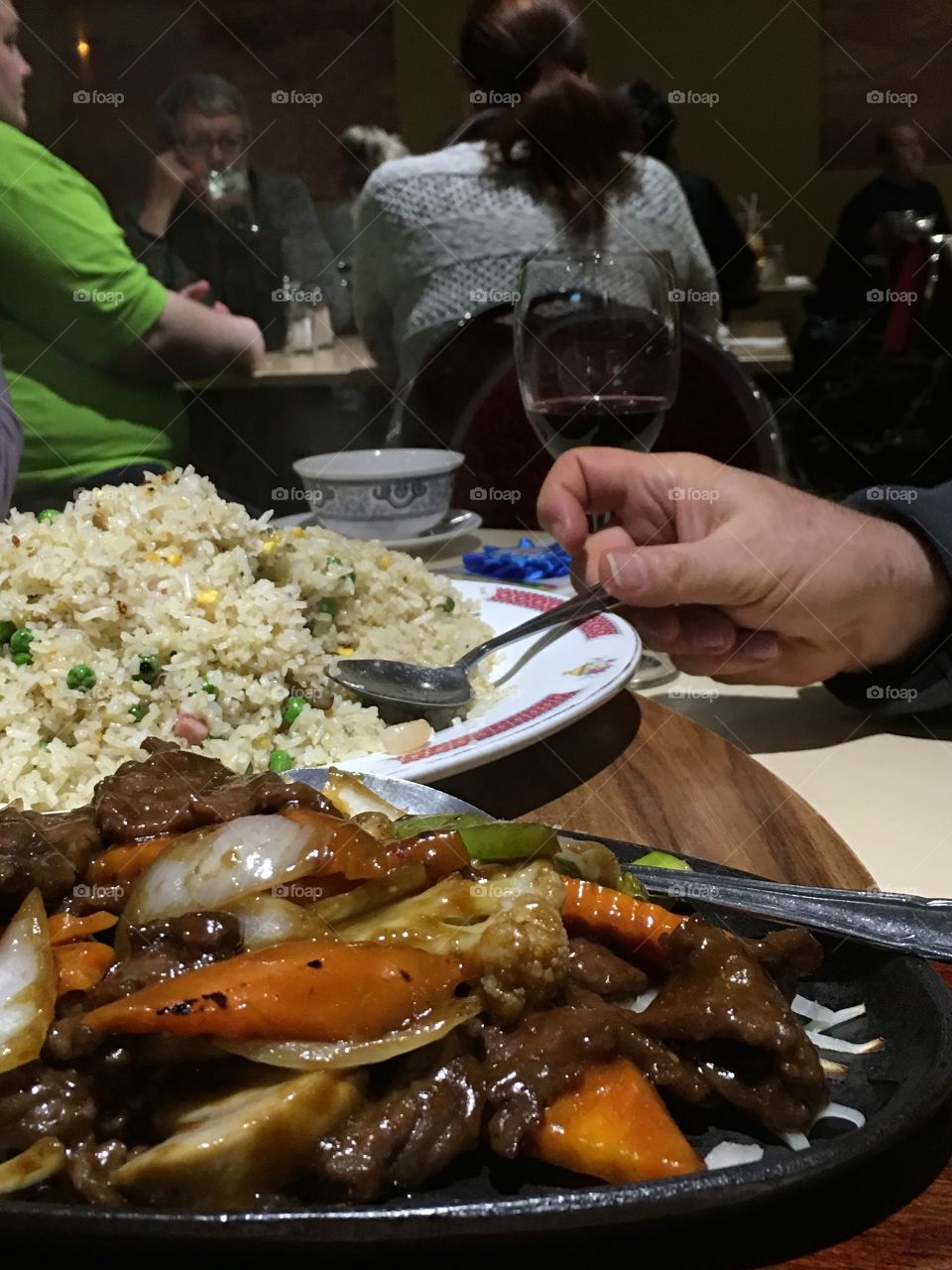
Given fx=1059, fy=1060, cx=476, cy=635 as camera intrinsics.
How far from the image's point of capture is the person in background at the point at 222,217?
18.9 feet

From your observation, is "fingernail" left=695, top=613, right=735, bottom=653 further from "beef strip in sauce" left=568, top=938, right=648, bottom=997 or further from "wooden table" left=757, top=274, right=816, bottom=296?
"wooden table" left=757, top=274, right=816, bottom=296

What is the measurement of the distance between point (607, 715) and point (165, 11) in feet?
24.1

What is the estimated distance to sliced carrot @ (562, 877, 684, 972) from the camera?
0.74 metres

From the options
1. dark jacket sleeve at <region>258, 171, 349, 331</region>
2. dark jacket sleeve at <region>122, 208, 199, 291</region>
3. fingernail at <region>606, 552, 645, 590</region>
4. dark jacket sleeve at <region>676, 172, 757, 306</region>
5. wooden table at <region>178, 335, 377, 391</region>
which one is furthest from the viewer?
dark jacket sleeve at <region>258, 171, 349, 331</region>

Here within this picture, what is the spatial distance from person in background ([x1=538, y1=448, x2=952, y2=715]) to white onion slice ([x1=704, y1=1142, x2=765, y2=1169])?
3.02 feet

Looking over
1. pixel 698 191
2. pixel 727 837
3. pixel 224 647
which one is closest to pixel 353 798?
pixel 727 837

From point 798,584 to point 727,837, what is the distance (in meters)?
0.58

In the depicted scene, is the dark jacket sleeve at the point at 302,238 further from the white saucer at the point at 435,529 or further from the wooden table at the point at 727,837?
the wooden table at the point at 727,837

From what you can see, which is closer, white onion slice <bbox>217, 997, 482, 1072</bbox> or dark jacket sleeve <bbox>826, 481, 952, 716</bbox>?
white onion slice <bbox>217, 997, 482, 1072</bbox>

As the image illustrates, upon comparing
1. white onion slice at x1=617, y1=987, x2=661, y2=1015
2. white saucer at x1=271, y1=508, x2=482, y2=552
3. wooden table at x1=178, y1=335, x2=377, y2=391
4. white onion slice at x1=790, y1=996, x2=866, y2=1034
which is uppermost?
white onion slice at x1=790, y1=996, x2=866, y2=1034

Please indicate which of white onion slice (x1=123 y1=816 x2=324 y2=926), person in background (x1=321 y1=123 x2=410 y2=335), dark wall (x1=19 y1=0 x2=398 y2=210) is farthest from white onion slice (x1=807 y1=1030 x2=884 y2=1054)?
dark wall (x1=19 y1=0 x2=398 y2=210)

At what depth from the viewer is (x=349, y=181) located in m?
6.89

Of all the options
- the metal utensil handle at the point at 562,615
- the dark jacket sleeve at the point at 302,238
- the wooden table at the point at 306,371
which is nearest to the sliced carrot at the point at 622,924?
the metal utensil handle at the point at 562,615

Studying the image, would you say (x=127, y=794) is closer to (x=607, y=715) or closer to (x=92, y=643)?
(x=92, y=643)
